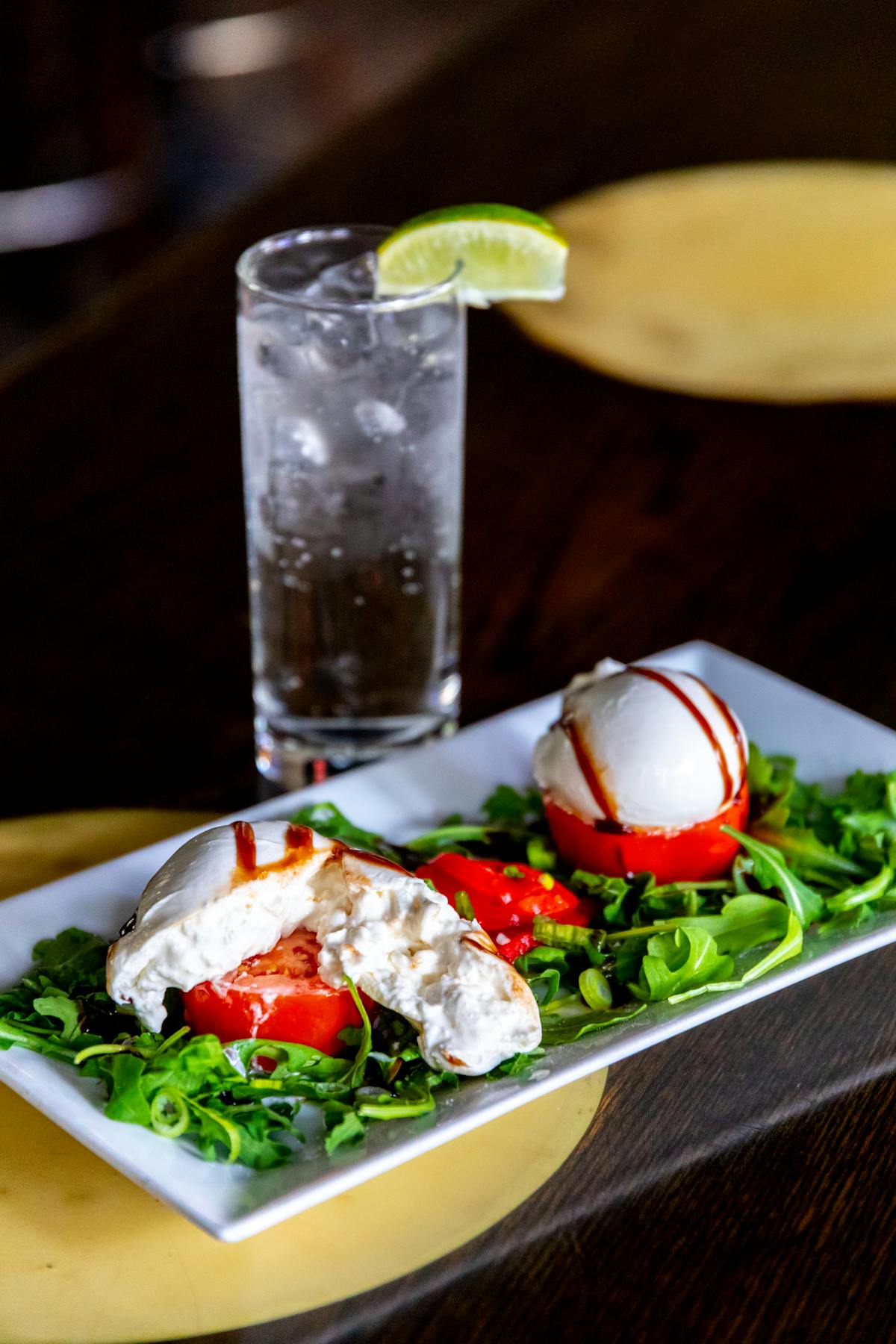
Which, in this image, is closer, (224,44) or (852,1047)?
(852,1047)

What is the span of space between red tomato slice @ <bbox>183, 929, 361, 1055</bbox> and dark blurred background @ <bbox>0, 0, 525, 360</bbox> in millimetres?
2390

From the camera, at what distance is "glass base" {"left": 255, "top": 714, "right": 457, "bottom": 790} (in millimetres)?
1521

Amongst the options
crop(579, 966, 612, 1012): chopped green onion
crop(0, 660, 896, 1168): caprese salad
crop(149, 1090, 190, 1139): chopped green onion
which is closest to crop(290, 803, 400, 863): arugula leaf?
crop(0, 660, 896, 1168): caprese salad

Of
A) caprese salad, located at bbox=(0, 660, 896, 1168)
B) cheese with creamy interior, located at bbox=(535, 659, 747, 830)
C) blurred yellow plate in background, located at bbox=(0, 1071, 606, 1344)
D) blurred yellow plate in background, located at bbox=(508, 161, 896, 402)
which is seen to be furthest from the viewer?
blurred yellow plate in background, located at bbox=(508, 161, 896, 402)

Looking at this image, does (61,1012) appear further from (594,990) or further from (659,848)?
(659,848)

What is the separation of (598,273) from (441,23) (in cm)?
473

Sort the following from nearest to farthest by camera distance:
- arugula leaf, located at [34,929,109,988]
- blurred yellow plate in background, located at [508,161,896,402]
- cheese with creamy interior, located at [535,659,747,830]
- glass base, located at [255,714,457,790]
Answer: arugula leaf, located at [34,929,109,988], cheese with creamy interior, located at [535,659,747,830], glass base, located at [255,714,457,790], blurred yellow plate in background, located at [508,161,896,402]

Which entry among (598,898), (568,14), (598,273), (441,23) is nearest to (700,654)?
(598,898)

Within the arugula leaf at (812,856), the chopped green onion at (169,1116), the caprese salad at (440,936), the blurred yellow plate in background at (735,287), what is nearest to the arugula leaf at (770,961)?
the caprese salad at (440,936)

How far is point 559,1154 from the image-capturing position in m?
1.02

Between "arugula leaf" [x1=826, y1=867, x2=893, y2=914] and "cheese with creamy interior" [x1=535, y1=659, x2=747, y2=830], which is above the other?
"cheese with creamy interior" [x1=535, y1=659, x2=747, y2=830]

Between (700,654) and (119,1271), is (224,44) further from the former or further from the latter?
(119,1271)

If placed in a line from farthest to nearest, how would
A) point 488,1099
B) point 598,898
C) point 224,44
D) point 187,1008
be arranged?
point 224,44, point 598,898, point 187,1008, point 488,1099

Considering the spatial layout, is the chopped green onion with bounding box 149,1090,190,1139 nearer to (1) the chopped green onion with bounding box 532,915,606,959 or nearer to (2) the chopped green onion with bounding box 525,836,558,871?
(1) the chopped green onion with bounding box 532,915,606,959
